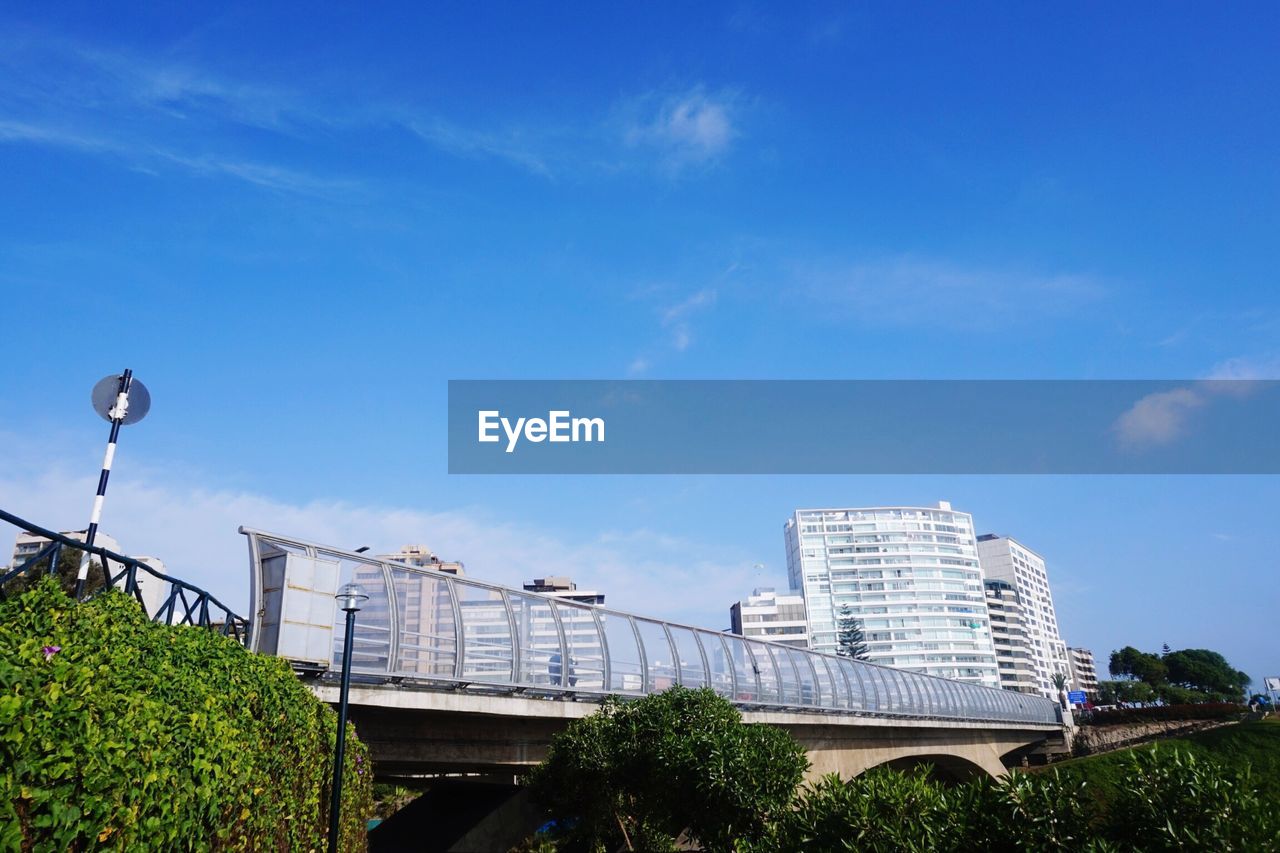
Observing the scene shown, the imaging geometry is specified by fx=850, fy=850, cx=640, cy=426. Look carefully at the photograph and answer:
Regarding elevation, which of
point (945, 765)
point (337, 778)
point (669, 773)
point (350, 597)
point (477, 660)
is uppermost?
point (350, 597)

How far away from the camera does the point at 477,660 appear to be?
18.8 m

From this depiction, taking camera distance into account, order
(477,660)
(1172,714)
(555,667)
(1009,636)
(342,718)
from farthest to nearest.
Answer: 1. (1009,636)
2. (1172,714)
3. (555,667)
4. (477,660)
5. (342,718)

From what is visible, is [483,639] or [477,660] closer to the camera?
[477,660]

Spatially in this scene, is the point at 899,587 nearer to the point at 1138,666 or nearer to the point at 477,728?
the point at 1138,666

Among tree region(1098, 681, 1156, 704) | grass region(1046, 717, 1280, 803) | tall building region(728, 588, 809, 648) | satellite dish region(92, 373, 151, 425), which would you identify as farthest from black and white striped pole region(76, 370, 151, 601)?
tree region(1098, 681, 1156, 704)

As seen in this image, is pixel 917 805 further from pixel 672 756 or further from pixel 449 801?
pixel 449 801

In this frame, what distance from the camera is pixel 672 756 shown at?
20172mm

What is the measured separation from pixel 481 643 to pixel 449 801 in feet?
54.8

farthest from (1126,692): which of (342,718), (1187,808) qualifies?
(342,718)

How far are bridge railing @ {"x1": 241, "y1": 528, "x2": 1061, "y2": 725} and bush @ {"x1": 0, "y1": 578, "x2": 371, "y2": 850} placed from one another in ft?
14.3

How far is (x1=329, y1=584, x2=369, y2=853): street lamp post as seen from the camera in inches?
513

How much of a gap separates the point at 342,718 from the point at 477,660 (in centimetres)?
538

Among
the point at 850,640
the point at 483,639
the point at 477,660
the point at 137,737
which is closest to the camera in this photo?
the point at 137,737

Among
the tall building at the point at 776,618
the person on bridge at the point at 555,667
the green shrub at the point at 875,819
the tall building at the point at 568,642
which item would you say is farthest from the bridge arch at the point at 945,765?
the tall building at the point at 776,618
